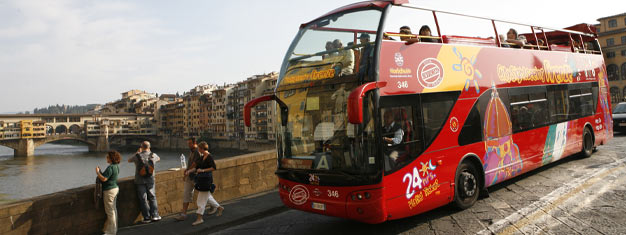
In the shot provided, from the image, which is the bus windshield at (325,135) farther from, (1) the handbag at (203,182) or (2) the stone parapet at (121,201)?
(2) the stone parapet at (121,201)

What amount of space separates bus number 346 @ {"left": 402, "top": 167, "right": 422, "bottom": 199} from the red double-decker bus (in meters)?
0.01

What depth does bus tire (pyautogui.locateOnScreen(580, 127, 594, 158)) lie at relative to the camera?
1024cm

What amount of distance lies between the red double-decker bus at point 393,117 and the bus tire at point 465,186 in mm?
18

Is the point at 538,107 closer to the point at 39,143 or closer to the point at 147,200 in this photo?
the point at 147,200

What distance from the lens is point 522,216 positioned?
569 cm

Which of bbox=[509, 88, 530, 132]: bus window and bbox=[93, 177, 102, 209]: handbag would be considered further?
bbox=[509, 88, 530, 132]: bus window

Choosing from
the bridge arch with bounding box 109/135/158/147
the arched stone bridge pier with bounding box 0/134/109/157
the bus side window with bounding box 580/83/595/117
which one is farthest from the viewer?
the bridge arch with bounding box 109/135/158/147

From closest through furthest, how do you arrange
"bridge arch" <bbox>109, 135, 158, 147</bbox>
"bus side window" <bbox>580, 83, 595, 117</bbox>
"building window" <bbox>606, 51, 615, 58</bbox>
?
"bus side window" <bbox>580, 83, 595, 117</bbox>
"building window" <bbox>606, 51, 615, 58</bbox>
"bridge arch" <bbox>109, 135, 158, 147</bbox>

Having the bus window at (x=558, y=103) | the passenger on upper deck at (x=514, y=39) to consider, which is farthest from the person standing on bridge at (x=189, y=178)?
the bus window at (x=558, y=103)

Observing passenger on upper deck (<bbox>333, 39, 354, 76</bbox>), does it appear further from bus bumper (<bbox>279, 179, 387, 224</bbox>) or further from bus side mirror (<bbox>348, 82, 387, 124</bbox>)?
bus bumper (<bbox>279, 179, 387, 224</bbox>)

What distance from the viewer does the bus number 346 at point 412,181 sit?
5.25m

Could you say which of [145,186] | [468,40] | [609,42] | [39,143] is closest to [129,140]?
[39,143]

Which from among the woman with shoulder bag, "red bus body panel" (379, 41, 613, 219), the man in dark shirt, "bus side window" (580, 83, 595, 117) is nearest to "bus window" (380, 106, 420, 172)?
"red bus body panel" (379, 41, 613, 219)

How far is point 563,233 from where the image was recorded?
194 inches
